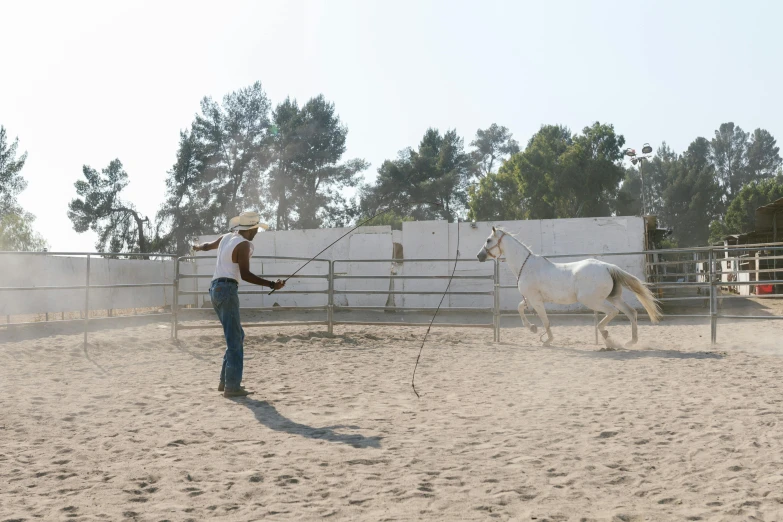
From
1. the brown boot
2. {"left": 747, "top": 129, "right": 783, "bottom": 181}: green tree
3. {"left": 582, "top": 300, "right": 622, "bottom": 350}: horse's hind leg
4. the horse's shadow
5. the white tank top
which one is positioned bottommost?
the brown boot

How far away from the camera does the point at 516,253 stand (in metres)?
9.24

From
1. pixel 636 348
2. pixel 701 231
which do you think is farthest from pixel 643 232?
pixel 701 231

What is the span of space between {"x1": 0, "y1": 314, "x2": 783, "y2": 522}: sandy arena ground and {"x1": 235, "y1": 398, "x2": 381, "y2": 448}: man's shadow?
0.02 m

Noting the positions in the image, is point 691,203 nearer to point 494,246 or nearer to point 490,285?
point 490,285

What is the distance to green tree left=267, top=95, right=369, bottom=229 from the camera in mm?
35875

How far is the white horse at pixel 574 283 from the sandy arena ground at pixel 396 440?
→ 123cm

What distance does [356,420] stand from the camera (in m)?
4.31

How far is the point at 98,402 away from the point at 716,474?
4.21 m

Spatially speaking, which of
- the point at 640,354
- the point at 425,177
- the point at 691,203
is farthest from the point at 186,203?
the point at 691,203

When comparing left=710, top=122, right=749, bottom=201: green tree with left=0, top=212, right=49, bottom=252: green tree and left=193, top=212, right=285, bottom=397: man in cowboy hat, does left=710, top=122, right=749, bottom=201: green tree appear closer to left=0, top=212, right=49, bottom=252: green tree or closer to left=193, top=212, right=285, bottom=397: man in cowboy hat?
left=0, top=212, right=49, bottom=252: green tree

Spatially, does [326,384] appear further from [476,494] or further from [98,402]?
[476,494]

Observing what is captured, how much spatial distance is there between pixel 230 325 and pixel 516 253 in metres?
5.04

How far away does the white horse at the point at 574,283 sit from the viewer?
8.35 m

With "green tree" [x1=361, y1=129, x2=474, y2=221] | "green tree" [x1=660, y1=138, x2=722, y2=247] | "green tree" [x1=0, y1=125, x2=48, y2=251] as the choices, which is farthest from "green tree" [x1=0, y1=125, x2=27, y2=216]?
"green tree" [x1=660, y1=138, x2=722, y2=247]
